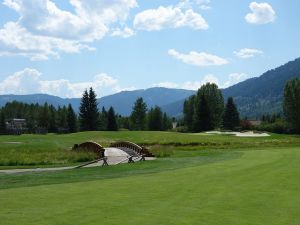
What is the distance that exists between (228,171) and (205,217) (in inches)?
387

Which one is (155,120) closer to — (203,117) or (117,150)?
(203,117)

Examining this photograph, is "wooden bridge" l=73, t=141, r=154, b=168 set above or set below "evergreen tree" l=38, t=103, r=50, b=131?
below

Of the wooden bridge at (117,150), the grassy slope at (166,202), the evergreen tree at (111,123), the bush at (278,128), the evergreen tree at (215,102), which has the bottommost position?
the grassy slope at (166,202)

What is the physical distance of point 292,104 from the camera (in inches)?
3947

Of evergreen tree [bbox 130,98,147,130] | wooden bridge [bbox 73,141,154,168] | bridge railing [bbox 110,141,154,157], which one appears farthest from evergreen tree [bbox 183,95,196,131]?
wooden bridge [bbox 73,141,154,168]

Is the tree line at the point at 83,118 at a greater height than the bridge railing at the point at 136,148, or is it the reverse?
the tree line at the point at 83,118

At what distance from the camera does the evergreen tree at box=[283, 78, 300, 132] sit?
327 feet

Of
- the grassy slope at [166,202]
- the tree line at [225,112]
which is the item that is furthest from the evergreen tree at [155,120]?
the grassy slope at [166,202]

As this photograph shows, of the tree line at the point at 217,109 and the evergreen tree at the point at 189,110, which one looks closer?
the tree line at the point at 217,109

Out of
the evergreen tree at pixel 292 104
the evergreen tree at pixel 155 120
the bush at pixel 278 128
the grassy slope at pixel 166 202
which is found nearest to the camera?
the grassy slope at pixel 166 202

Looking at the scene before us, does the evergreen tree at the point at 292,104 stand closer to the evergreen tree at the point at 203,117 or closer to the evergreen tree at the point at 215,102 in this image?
the evergreen tree at the point at 215,102

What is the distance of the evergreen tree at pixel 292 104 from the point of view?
99.6 metres

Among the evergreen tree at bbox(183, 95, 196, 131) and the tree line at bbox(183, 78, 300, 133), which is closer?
the tree line at bbox(183, 78, 300, 133)

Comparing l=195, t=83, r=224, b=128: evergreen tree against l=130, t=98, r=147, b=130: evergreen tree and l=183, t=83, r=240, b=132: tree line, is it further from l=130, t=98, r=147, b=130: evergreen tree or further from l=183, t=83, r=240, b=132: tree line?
l=130, t=98, r=147, b=130: evergreen tree
